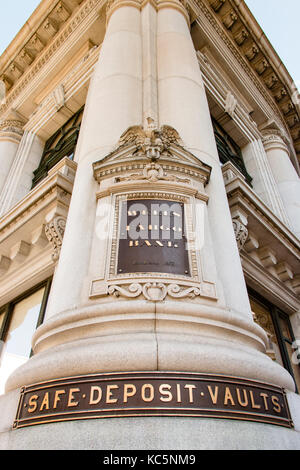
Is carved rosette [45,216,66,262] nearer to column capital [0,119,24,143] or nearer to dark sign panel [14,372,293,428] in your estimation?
dark sign panel [14,372,293,428]

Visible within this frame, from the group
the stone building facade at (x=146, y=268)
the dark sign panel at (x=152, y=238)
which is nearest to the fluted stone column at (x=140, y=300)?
the stone building facade at (x=146, y=268)

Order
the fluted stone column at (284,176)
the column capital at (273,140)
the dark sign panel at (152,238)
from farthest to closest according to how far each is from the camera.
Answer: the column capital at (273,140) → the fluted stone column at (284,176) → the dark sign panel at (152,238)

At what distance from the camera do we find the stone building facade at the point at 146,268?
2.58 metres

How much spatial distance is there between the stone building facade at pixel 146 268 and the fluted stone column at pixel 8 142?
0.10 meters

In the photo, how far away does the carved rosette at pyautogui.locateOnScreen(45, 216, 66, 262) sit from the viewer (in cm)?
576

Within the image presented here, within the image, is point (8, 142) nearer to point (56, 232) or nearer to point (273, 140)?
point (56, 232)

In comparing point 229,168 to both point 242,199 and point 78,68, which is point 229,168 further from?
point 78,68

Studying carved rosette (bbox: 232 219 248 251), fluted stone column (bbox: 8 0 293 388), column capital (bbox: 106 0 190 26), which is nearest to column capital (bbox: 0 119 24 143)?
column capital (bbox: 106 0 190 26)

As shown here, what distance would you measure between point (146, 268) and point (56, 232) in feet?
8.86

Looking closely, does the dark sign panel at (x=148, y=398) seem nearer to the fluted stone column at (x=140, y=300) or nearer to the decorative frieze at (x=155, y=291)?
the fluted stone column at (x=140, y=300)

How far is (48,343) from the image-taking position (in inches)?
134

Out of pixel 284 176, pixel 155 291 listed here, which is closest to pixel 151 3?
pixel 284 176

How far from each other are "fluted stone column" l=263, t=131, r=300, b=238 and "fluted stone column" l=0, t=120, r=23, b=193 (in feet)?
30.1
